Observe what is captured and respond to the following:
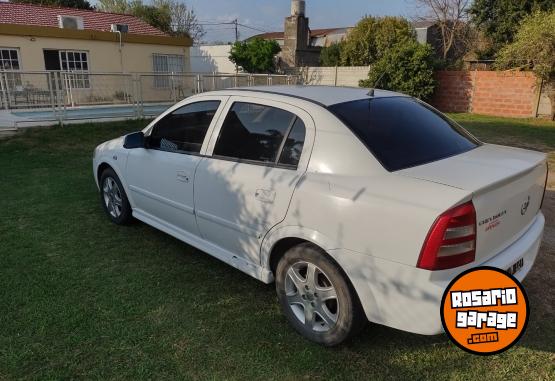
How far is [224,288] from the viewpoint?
355cm

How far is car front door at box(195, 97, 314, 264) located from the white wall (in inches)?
1201

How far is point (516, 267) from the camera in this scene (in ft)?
8.68

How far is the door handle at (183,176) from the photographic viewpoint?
3615 millimetres

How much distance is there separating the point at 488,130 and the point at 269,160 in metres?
11.8

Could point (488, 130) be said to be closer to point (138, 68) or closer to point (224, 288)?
point (224, 288)

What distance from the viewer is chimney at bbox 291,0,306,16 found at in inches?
1217

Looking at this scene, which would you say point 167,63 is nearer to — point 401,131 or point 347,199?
point 401,131

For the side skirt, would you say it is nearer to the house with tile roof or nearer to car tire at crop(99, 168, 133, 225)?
car tire at crop(99, 168, 133, 225)

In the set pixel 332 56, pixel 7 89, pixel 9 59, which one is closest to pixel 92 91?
pixel 7 89

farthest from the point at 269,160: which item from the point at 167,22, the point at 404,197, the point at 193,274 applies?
the point at 167,22

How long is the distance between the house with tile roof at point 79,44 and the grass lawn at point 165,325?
42.8 feet

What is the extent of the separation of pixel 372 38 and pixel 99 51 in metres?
13.4

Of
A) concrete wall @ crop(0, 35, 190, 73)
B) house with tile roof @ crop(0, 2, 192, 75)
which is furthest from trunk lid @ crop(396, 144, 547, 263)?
concrete wall @ crop(0, 35, 190, 73)

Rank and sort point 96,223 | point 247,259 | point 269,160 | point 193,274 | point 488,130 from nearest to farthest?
1. point 269,160
2. point 247,259
3. point 193,274
4. point 96,223
5. point 488,130
